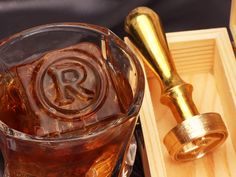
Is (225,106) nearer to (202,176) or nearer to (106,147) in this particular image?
(202,176)

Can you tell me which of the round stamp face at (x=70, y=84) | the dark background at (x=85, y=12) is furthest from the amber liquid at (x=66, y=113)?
the dark background at (x=85, y=12)

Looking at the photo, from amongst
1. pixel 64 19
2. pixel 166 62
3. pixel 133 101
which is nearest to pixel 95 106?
pixel 133 101

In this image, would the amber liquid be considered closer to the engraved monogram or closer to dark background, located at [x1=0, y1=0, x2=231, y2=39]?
the engraved monogram

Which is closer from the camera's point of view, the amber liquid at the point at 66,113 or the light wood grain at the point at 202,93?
the amber liquid at the point at 66,113

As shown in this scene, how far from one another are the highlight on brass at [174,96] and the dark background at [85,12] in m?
0.09

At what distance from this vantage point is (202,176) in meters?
0.51

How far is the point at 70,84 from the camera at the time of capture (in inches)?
15.4

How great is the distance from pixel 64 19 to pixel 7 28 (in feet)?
0.20

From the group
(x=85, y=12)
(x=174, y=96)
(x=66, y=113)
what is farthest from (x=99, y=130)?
(x=85, y=12)

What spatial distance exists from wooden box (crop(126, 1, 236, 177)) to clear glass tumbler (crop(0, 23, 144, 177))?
87 millimetres

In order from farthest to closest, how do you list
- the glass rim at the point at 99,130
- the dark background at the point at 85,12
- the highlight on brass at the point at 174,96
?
the dark background at the point at 85,12 → the highlight on brass at the point at 174,96 → the glass rim at the point at 99,130

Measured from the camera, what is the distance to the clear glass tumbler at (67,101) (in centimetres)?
37

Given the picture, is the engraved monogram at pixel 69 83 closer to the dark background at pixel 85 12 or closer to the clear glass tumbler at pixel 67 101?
the clear glass tumbler at pixel 67 101

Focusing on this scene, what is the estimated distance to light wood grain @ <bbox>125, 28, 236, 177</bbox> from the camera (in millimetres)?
Result: 507
